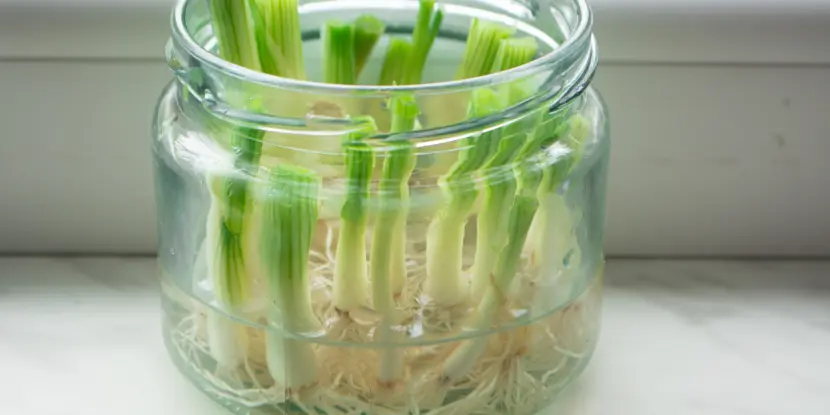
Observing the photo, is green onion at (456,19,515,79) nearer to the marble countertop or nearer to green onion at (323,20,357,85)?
green onion at (323,20,357,85)

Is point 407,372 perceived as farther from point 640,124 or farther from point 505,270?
point 640,124

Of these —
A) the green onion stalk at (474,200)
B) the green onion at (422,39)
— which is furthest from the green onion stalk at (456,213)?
the green onion at (422,39)

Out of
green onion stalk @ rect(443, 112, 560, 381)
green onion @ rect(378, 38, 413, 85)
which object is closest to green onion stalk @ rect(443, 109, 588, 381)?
green onion stalk @ rect(443, 112, 560, 381)

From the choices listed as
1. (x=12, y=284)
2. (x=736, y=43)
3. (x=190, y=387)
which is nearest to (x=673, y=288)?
(x=736, y=43)

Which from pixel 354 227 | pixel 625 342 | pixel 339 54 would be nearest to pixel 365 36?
pixel 339 54

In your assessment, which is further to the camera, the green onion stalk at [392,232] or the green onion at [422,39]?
the green onion at [422,39]

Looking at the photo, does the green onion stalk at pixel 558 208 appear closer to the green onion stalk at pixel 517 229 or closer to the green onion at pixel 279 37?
the green onion stalk at pixel 517 229

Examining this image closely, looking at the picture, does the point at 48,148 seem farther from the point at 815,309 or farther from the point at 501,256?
the point at 815,309
